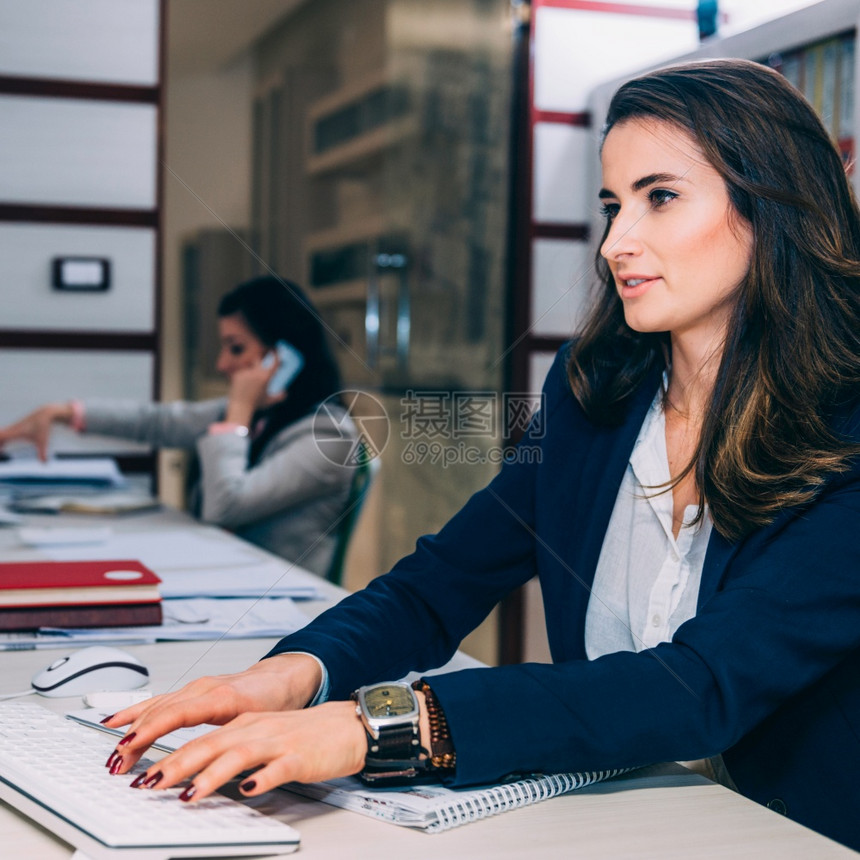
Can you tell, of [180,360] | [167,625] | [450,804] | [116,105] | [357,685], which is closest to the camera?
[450,804]

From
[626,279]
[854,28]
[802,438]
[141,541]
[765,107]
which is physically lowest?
[141,541]

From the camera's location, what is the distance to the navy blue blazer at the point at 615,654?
76 cm

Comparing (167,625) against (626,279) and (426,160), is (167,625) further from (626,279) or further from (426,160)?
(426,160)

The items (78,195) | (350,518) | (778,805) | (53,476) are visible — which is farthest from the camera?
(78,195)

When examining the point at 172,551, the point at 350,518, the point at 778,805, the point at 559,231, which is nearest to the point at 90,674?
the point at 778,805

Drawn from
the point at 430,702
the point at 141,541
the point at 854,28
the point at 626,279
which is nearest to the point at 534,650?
the point at 141,541

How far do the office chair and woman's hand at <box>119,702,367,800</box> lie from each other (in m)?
1.41

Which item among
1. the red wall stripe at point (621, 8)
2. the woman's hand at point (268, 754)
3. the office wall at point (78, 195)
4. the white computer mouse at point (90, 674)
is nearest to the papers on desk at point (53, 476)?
the office wall at point (78, 195)

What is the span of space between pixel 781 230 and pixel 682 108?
0.54 feet

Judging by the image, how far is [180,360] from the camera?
4.29m

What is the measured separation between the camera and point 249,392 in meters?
2.44

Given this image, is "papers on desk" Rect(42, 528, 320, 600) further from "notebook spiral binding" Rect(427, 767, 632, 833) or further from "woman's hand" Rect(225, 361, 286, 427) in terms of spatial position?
"notebook spiral binding" Rect(427, 767, 632, 833)

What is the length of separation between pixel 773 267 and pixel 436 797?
2.13 feet

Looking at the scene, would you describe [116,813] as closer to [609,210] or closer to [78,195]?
[609,210]
